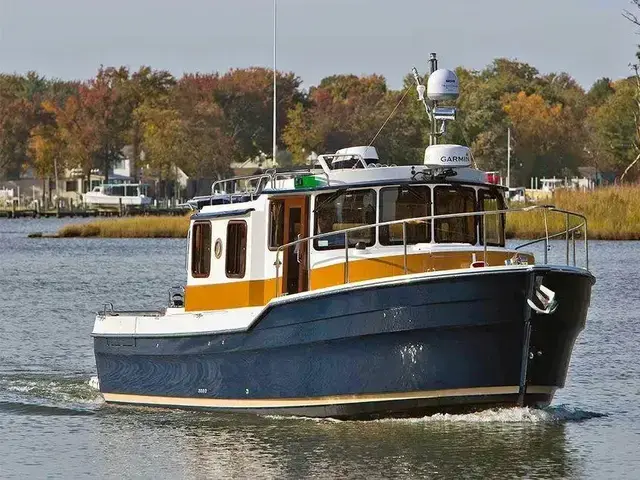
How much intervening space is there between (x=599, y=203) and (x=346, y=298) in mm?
49408

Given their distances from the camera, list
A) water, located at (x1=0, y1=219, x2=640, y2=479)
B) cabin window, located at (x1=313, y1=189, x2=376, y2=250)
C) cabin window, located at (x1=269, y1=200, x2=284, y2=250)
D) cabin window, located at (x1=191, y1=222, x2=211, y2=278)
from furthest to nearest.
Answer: cabin window, located at (x1=191, y1=222, x2=211, y2=278)
cabin window, located at (x1=269, y1=200, x2=284, y2=250)
cabin window, located at (x1=313, y1=189, x2=376, y2=250)
water, located at (x1=0, y1=219, x2=640, y2=479)

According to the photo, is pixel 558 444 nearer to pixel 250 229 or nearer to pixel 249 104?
pixel 250 229

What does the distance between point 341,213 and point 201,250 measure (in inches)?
103

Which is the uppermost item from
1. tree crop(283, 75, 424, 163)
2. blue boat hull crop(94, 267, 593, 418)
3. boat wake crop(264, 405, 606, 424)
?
tree crop(283, 75, 424, 163)

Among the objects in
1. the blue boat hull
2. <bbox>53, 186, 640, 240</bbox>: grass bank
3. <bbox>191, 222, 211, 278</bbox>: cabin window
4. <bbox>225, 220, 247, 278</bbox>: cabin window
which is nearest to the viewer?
the blue boat hull

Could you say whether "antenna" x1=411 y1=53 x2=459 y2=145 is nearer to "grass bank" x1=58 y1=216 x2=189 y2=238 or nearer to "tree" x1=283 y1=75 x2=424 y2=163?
"grass bank" x1=58 y1=216 x2=189 y2=238

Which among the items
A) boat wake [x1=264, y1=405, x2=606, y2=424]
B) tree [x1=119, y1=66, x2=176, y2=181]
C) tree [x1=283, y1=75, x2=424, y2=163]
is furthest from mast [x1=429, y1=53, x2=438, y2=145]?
tree [x1=119, y1=66, x2=176, y2=181]

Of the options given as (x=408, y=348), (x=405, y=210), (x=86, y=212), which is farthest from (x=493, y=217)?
(x=86, y=212)

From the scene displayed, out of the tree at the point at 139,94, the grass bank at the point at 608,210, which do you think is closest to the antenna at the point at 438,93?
the grass bank at the point at 608,210

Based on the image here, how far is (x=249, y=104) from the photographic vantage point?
141 meters

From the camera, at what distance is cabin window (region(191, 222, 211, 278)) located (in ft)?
74.3

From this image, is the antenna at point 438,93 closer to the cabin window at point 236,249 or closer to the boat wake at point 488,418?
the cabin window at point 236,249

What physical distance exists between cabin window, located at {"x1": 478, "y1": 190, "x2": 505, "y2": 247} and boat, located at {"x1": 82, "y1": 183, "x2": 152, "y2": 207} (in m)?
103

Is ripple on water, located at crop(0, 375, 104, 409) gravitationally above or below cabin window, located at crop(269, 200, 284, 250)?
below
